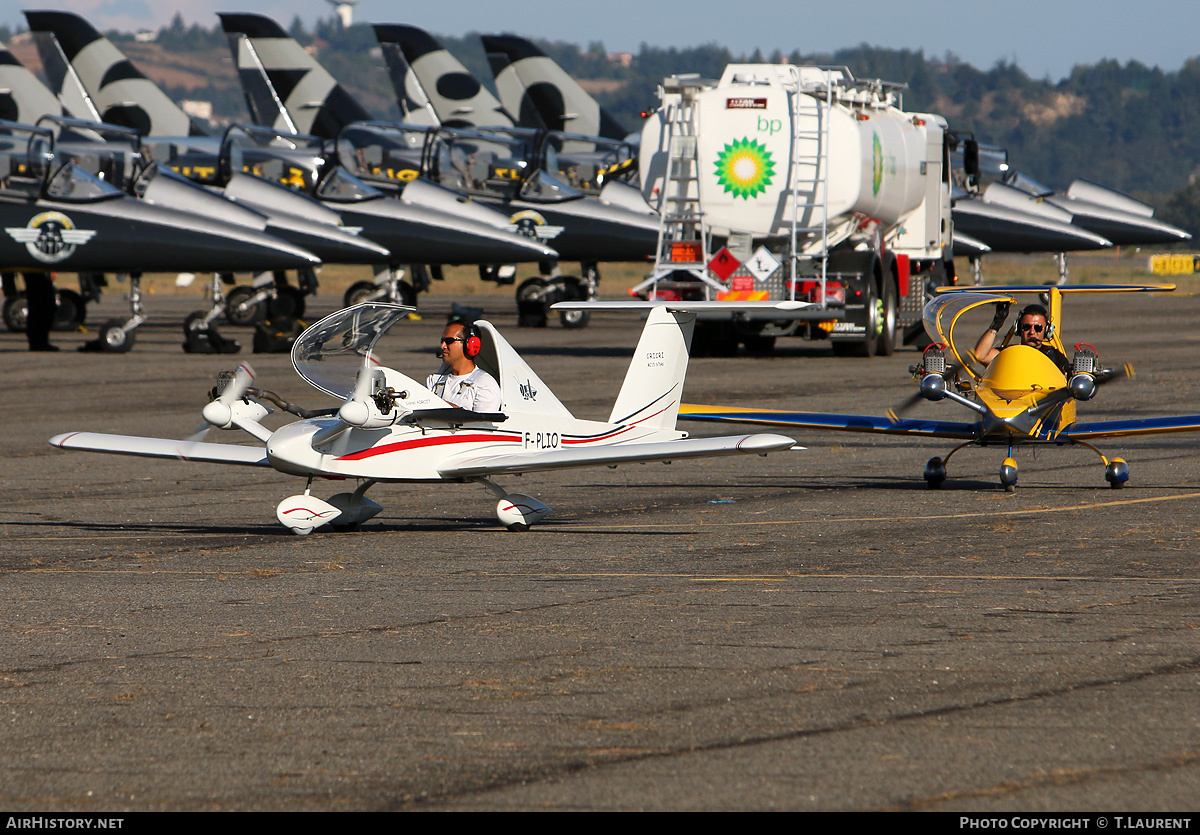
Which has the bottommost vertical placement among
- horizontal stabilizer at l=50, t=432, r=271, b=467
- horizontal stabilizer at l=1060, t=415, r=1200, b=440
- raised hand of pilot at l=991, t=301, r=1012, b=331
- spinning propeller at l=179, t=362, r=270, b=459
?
horizontal stabilizer at l=1060, t=415, r=1200, b=440

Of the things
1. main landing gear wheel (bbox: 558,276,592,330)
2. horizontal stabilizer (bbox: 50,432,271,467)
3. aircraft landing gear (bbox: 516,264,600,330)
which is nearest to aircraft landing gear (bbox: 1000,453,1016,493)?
horizontal stabilizer (bbox: 50,432,271,467)

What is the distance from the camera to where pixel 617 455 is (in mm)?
10570

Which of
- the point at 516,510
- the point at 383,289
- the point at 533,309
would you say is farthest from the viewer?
the point at 533,309

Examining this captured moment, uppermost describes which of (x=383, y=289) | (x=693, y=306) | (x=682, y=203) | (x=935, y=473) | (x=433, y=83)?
(x=433, y=83)

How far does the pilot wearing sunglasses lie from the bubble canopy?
5.59 metres

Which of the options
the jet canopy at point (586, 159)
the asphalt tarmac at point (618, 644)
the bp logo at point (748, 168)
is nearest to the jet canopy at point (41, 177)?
the bp logo at point (748, 168)

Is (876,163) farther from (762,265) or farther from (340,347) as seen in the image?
(340,347)

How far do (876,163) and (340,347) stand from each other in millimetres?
16824

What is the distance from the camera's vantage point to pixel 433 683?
6770 mm

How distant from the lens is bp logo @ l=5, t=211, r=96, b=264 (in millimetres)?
27734

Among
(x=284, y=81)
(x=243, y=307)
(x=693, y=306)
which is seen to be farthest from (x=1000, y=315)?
(x=284, y=81)

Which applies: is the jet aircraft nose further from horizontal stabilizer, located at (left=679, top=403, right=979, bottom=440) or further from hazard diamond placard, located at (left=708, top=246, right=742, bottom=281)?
horizontal stabilizer, located at (left=679, top=403, right=979, bottom=440)

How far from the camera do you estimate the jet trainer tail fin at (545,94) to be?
46875 millimetres

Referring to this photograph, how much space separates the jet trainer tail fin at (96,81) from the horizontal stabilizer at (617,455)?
3402 centimetres
